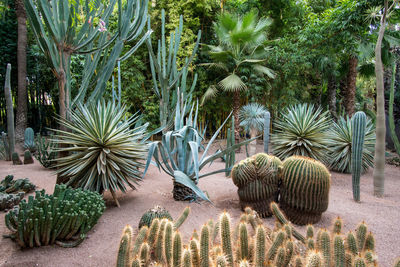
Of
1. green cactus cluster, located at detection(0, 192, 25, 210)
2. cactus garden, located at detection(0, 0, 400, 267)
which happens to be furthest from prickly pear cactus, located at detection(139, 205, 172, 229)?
green cactus cluster, located at detection(0, 192, 25, 210)

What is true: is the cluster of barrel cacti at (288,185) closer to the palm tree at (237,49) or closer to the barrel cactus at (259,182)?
the barrel cactus at (259,182)

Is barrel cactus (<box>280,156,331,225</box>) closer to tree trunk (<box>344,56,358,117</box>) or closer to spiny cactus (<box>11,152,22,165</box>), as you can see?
spiny cactus (<box>11,152,22,165</box>)

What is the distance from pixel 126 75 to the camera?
1035cm

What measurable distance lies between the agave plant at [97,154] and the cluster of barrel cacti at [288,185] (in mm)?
1441

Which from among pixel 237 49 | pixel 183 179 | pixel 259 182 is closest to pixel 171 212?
pixel 183 179

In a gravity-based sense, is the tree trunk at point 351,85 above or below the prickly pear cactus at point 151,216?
above


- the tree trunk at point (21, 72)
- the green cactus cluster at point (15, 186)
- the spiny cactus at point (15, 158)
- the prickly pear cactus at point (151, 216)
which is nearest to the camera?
the prickly pear cactus at point (151, 216)

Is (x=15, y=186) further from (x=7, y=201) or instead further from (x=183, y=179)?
(x=183, y=179)

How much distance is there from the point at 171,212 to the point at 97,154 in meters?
1.18

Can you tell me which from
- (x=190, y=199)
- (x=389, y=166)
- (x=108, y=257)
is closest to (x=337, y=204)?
(x=190, y=199)

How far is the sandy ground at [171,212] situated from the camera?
2.25 m

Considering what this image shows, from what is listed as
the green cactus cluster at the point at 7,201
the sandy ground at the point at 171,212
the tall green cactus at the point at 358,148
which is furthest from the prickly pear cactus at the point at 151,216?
the tall green cactus at the point at 358,148

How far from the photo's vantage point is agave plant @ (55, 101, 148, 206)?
3.30 metres

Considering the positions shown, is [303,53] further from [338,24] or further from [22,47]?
[22,47]
